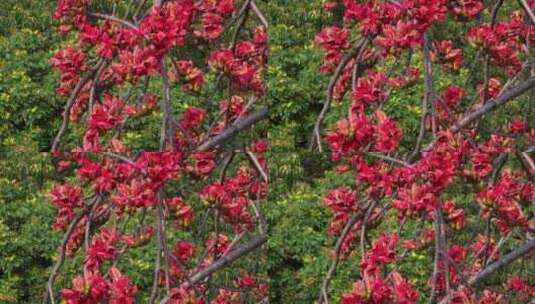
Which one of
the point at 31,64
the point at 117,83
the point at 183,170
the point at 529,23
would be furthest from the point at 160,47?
the point at 529,23

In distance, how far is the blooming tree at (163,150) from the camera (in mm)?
1676

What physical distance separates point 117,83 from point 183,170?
0.22 meters

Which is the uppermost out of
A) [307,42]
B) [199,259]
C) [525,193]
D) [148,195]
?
[307,42]

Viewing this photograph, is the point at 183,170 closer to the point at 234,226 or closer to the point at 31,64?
the point at 234,226

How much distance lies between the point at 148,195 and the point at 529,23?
845mm

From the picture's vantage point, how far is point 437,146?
5.65ft

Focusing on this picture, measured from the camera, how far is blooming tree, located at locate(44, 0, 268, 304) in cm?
168

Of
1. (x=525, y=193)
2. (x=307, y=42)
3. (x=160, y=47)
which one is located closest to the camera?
(x=160, y=47)

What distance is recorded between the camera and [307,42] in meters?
1.88

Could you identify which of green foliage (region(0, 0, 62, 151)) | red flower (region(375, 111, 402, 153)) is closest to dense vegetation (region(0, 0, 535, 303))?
green foliage (region(0, 0, 62, 151))

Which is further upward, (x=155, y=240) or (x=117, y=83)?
(x=117, y=83)

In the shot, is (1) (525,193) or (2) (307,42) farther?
(2) (307,42)

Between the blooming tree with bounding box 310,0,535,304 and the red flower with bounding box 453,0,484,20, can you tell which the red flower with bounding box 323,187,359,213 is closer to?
the blooming tree with bounding box 310,0,535,304

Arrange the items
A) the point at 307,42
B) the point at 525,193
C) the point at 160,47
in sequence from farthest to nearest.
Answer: the point at 307,42 < the point at 525,193 < the point at 160,47
